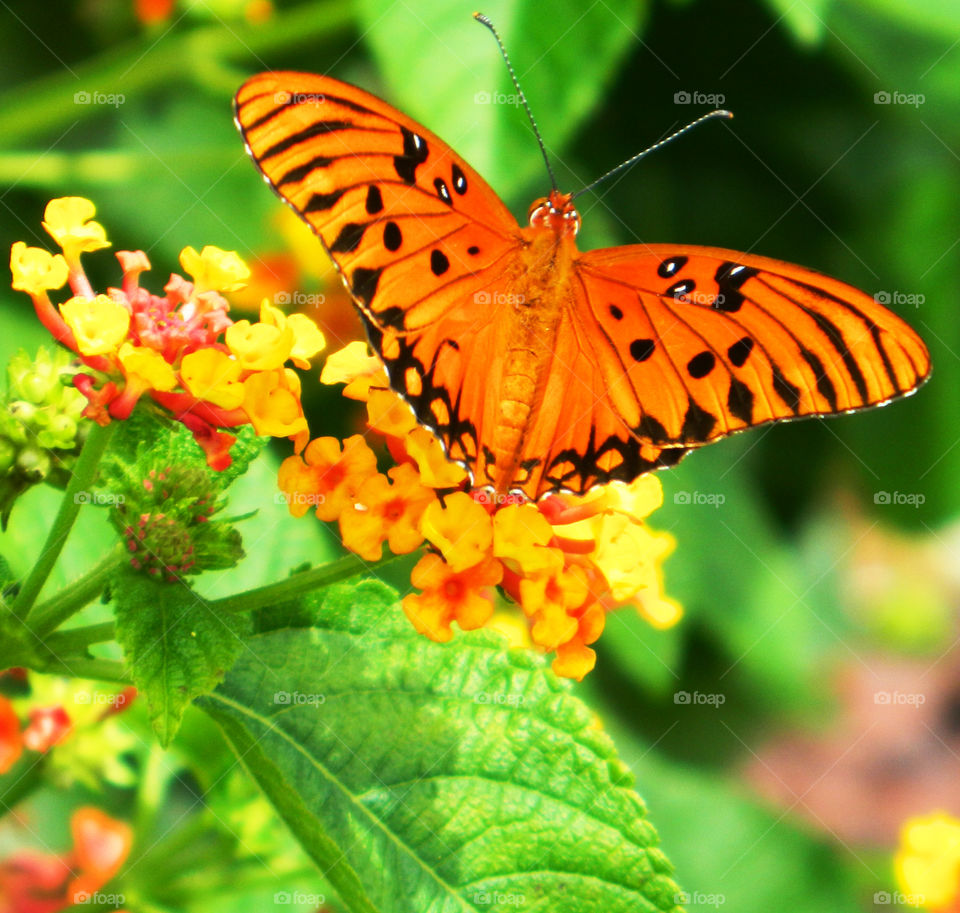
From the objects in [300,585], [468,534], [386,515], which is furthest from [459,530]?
[300,585]

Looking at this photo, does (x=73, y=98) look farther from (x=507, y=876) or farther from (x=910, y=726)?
(x=910, y=726)

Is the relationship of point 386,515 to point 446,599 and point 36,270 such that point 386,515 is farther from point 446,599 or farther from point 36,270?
point 36,270

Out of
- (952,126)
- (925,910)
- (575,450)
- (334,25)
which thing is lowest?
(925,910)

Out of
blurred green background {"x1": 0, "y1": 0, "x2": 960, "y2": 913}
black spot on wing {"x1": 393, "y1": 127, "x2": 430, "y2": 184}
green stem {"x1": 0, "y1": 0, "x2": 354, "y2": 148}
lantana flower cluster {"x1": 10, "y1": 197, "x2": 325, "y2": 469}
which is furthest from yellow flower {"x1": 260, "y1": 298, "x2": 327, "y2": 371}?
green stem {"x1": 0, "y1": 0, "x2": 354, "y2": 148}

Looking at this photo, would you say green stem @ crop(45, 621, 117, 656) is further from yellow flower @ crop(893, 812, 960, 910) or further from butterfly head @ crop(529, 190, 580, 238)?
yellow flower @ crop(893, 812, 960, 910)

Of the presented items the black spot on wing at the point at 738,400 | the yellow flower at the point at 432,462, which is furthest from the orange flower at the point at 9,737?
the black spot on wing at the point at 738,400

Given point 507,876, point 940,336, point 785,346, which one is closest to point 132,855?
point 507,876
